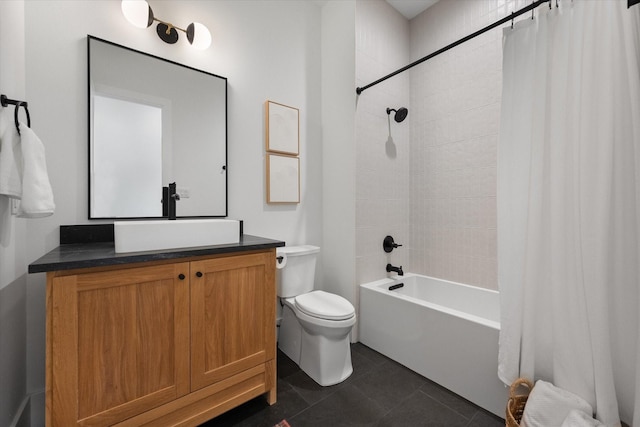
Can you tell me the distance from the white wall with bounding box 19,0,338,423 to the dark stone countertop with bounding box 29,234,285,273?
196mm

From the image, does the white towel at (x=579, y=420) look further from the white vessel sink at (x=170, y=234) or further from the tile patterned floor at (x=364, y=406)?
the white vessel sink at (x=170, y=234)

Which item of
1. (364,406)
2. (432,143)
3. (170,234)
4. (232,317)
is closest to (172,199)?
(170,234)

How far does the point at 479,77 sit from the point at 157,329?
279cm

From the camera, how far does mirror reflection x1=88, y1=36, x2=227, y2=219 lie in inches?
58.1

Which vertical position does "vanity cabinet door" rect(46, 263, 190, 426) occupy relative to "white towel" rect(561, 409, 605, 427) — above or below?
above

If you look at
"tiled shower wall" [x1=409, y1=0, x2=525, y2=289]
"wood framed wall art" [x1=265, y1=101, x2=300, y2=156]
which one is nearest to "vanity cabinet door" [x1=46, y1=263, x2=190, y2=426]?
"wood framed wall art" [x1=265, y1=101, x2=300, y2=156]

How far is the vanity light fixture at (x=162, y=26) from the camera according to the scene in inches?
58.9

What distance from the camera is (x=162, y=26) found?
1631 millimetres

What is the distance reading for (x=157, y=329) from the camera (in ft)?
3.80

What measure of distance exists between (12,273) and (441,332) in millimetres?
2201

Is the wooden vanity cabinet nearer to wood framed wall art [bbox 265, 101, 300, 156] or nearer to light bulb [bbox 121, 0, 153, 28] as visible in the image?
wood framed wall art [bbox 265, 101, 300, 156]

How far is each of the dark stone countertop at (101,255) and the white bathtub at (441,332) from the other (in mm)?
1124

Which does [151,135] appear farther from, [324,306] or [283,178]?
[324,306]

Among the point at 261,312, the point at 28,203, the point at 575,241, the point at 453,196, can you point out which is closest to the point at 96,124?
the point at 28,203
